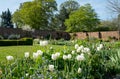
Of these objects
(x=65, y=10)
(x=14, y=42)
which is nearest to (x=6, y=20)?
(x=65, y=10)

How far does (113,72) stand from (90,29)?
47.4 metres

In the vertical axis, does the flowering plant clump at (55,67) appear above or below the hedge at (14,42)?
above

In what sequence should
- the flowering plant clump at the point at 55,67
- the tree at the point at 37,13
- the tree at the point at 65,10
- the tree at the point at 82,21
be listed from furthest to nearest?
1. the tree at the point at 65,10
2. the tree at the point at 82,21
3. the tree at the point at 37,13
4. the flowering plant clump at the point at 55,67

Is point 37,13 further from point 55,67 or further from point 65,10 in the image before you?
point 55,67

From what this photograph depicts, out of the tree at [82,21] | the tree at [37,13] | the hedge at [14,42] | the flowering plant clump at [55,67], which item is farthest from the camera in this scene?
the tree at [82,21]

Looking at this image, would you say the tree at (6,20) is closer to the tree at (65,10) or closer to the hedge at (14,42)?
the tree at (65,10)

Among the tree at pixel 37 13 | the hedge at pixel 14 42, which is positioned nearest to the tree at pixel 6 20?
the tree at pixel 37 13

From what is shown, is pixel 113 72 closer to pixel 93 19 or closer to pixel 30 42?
pixel 30 42

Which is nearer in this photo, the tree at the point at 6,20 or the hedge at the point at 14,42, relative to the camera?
the hedge at the point at 14,42

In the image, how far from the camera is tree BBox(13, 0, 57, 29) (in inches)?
2030

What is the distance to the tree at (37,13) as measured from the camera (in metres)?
51.6

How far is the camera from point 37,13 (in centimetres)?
5175

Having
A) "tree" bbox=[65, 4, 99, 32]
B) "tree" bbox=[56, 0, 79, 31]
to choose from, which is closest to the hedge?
"tree" bbox=[65, 4, 99, 32]

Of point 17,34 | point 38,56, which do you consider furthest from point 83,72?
point 17,34
